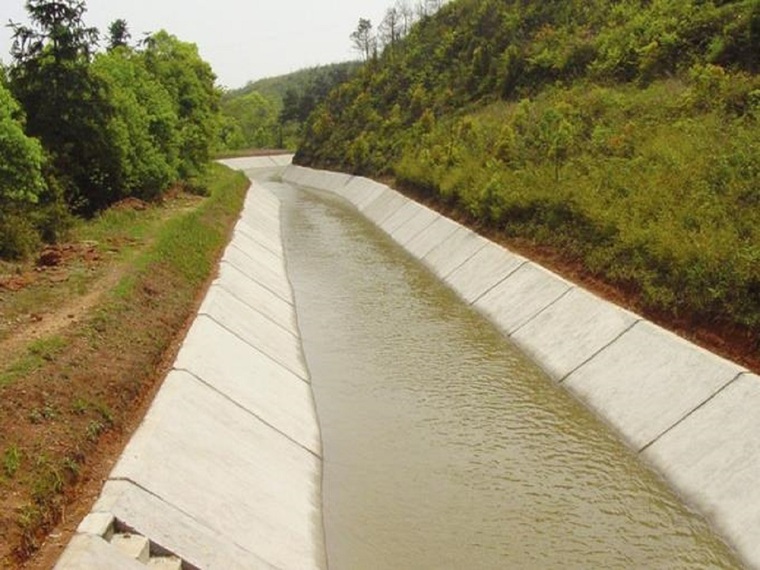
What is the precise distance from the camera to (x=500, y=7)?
61.2 meters

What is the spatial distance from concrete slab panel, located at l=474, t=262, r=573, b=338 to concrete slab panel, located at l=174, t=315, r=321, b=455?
6.49 metres

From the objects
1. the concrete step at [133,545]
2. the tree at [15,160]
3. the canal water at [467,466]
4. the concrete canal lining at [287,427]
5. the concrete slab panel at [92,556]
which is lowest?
the canal water at [467,466]

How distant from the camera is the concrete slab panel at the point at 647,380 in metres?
12.4

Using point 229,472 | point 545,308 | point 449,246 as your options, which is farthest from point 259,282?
point 229,472

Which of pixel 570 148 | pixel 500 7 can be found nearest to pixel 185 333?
pixel 570 148

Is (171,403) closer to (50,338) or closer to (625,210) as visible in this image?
(50,338)

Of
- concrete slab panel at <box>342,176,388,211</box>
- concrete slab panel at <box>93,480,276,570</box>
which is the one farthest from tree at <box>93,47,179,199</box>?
concrete slab panel at <box>93,480,276,570</box>

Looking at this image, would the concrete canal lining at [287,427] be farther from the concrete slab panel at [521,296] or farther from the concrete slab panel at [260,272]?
the concrete slab panel at [260,272]

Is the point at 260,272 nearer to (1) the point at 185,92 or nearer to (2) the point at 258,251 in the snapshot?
(2) the point at 258,251

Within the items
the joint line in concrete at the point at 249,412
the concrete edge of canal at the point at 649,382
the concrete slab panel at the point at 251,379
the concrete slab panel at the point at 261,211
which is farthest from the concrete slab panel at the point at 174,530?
the concrete slab panel at the point at 261,211

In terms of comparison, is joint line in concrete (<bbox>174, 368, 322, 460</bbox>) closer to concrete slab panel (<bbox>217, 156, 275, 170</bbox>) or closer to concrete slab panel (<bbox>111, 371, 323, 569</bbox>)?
concrete slab panel (<bbox>111, 371, 323, 569</bbox>)

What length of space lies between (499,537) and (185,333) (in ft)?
30.3

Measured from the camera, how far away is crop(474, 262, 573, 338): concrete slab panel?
19.0m

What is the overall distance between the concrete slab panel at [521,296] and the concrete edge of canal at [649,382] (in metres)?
0.04
